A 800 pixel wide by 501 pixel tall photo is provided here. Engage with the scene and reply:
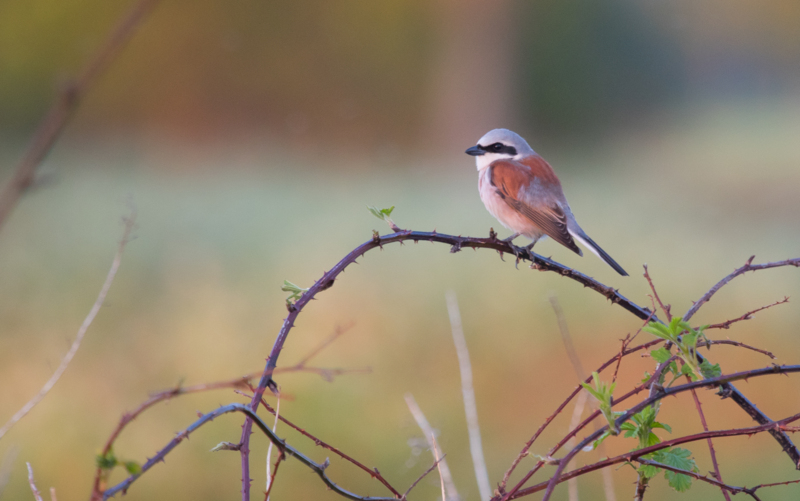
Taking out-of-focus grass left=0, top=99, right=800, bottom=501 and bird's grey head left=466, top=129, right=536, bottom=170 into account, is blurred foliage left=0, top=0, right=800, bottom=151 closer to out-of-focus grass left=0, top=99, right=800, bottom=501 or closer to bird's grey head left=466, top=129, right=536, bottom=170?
out-of-focus grass left=0, top=99, right=800, bottom=501

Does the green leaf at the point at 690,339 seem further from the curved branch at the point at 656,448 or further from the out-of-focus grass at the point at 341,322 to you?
the out-of-focus grass at the point at 341,322

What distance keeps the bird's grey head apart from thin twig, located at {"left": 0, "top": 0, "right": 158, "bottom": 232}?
8.38 ft

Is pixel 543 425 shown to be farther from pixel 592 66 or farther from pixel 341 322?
pixel 592 66

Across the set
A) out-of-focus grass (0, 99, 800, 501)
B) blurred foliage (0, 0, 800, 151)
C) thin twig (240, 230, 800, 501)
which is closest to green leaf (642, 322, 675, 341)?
thin twig (240, 230, 800, 501)

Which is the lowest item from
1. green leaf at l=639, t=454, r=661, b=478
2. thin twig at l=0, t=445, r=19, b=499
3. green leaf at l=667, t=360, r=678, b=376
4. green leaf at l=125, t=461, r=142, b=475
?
thin twig at l=0, t=445, r=19, b=499

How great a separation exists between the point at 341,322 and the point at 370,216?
302 centimetres

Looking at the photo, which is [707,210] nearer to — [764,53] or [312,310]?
[312,310]

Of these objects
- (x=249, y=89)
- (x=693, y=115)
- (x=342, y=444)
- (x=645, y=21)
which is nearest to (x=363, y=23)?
(x=249, y=89)

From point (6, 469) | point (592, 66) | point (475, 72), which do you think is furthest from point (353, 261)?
point (592, 66)

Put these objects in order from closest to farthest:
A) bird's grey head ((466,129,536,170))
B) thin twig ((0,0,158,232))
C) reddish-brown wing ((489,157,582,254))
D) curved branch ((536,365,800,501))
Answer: thin twig ((0,0,158,232)) → curved branch ((536,365,800,501)) → reddish-brown wing ((489,157,582,254)) → bird's grey head ((466,129,536,170))

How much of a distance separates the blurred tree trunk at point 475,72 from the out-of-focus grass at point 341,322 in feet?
17.1

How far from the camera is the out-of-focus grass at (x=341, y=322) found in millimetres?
3971

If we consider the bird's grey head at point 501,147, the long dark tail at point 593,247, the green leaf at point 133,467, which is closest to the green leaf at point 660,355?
the green leaf at point 133,467

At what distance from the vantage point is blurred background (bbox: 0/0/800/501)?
4.20 meters
